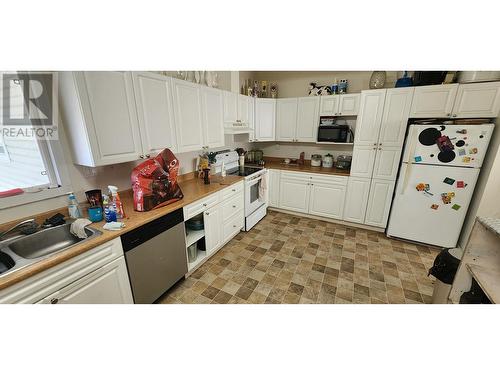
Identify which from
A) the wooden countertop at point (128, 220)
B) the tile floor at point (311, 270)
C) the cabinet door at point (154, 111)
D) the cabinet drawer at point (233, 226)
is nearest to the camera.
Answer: the wooden countertop at point (128, 220)

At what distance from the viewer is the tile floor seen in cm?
185

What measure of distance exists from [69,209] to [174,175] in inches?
31.1

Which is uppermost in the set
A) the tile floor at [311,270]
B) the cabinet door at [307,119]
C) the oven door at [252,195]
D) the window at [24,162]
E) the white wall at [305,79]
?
the white wall at [305,79]

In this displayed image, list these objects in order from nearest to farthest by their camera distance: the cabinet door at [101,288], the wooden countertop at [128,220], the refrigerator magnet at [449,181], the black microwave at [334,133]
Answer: the wooden countertop at [128,220] < the cabinet door at [101,288] < the refrigerator magnet at [449,181] < the black microwave at [334,133]

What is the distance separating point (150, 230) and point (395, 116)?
297 cm

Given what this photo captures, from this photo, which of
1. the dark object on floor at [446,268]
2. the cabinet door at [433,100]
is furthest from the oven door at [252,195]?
the cabinet door at [433,100]

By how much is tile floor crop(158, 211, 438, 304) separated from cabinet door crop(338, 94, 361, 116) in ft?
5.72

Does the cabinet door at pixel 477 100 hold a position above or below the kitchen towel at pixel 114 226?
above

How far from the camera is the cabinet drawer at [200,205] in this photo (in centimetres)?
187

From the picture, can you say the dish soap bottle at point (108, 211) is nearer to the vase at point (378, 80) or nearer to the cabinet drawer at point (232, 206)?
the cabinet drawer at point (232, 206)

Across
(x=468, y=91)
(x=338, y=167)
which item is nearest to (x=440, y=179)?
(x=468, y=91)

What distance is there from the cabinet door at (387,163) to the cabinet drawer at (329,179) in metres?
0.39

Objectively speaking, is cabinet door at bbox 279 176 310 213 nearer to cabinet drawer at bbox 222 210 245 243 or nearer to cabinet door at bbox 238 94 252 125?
cabinet drawer at bbox 222 210 245 243

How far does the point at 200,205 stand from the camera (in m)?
2.01
